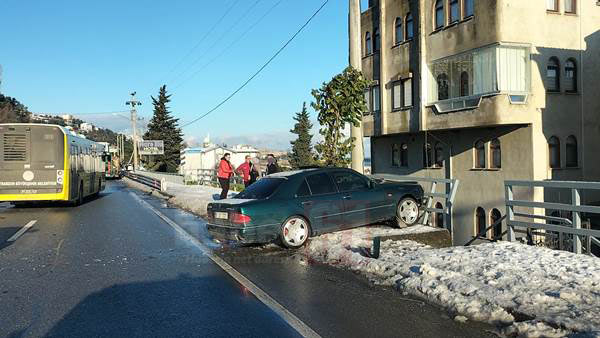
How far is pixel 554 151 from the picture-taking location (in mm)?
20844

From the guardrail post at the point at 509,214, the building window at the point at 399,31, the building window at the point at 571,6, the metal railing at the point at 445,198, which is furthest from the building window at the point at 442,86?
the guardrail post at the point at 509,214

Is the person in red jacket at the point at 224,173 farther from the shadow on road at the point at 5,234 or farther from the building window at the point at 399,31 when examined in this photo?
the building window at the point at 399,31

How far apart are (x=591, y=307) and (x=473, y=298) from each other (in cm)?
112

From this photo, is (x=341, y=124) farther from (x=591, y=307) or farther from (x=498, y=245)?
(x=591, y=307)

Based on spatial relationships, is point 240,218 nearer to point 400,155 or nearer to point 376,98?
point 376,98

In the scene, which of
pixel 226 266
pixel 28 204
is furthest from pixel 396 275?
pixel 28 204

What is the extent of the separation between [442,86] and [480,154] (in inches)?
138

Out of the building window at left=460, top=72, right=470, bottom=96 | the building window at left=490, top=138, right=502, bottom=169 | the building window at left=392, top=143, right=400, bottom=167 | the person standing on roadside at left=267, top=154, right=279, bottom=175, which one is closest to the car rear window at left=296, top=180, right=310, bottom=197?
the person standing on roadside at left=267, top=154, right=279, bottom=175

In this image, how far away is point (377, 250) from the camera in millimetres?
7980

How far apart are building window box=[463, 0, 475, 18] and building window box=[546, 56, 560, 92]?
3.66 metres

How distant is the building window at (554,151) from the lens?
20.8 m

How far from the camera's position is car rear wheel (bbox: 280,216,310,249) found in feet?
30.8

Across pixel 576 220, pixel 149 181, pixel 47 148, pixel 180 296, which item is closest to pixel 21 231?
pixel 47 148

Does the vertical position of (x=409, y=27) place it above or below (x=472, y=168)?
above
